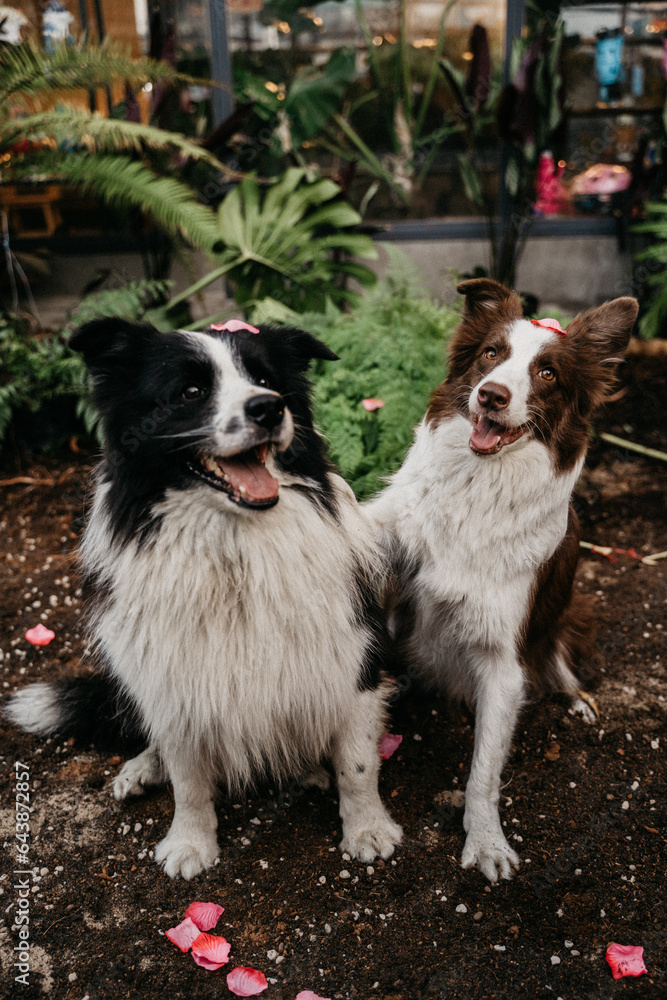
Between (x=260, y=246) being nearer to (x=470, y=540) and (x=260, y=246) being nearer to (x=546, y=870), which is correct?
(x=470, y=540)

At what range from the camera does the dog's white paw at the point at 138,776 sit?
7.89ft

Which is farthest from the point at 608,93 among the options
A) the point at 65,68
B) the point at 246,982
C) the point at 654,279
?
the point at 246,982

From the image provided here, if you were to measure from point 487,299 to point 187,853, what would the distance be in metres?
1.99

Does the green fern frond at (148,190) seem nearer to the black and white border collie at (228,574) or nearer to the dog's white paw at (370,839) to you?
the black and white border collie at (228,574)

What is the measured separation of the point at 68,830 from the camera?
91.5 inches

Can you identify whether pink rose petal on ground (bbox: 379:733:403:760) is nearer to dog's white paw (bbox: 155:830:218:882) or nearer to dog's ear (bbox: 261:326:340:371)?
dog's white paw (bbox: 155:830:218:882)

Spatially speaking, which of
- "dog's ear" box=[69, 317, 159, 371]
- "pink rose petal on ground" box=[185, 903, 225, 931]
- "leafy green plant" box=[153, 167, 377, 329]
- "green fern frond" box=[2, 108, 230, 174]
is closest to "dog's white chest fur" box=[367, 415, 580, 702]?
"dog's ear" box=[69, 317, 159, 371]

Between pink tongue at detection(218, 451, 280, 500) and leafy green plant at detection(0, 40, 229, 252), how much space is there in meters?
2.94

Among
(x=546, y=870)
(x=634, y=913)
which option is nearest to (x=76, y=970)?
(x=546, y=870)

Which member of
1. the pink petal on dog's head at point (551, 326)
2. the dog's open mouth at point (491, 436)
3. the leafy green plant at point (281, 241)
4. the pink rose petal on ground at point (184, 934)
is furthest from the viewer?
the leafy green plant at point (281, 241)

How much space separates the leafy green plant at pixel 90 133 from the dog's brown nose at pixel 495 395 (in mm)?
2936

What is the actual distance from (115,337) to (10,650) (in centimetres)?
193

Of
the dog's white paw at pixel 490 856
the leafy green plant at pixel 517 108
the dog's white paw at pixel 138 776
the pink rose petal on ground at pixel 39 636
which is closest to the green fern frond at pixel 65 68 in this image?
the leafy green plant at pixel 517 108

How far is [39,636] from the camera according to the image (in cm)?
310
